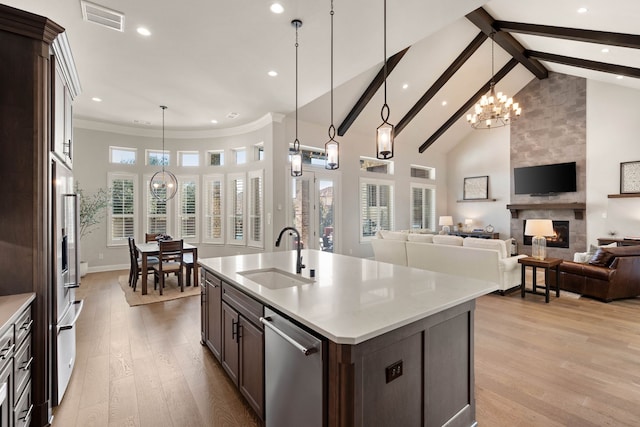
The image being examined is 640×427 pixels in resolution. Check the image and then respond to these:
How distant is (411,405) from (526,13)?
6.40 meters

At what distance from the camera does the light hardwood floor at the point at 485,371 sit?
81.1 inches

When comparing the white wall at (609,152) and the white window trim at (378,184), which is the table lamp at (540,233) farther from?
the white window trim at (378,184)

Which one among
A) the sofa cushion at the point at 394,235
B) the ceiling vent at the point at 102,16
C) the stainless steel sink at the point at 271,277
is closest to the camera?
the stainless steel sink at the point at 271,277

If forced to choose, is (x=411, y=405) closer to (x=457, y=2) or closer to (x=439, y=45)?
(x=457, y=2)

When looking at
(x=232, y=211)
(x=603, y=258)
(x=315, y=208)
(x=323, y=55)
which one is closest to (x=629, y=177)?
(x=603, y=258)

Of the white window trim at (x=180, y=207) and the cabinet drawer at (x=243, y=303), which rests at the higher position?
the white window trim at (x=180, y=207)

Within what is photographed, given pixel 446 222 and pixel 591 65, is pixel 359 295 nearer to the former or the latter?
pixel 591 65

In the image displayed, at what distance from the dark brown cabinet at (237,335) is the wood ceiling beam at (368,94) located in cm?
519

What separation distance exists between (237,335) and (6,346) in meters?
1.19

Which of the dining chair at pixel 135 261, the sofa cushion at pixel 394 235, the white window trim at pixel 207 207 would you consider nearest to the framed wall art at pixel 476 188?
the sofa cushion at pixel 394 235

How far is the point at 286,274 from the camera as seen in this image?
251cm

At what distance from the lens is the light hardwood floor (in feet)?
6.76

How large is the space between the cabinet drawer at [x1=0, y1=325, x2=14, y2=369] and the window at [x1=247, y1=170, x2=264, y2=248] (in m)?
5.26

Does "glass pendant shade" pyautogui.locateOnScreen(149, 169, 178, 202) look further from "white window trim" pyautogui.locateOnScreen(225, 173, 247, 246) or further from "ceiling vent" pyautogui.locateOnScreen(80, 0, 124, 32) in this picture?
"ceiling vent" pyautogui.locateOnScreen(80, 0, 124, 32)
